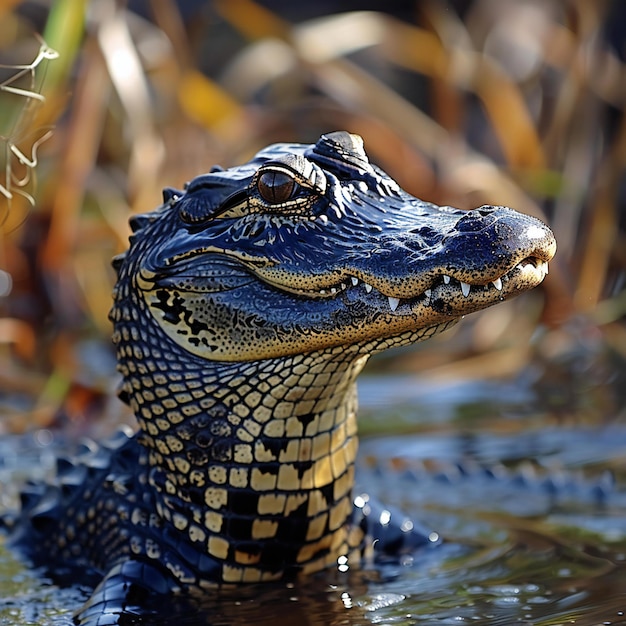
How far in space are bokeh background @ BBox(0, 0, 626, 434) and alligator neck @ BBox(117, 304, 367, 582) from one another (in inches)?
107

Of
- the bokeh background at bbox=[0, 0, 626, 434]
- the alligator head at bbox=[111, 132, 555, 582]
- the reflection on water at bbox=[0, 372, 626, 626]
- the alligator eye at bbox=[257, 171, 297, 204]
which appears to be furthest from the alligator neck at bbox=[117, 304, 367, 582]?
the bokeh background at bbox=[0, 0, 626, 434]

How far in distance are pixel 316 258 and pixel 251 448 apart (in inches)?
18.8

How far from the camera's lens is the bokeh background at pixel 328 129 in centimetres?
613

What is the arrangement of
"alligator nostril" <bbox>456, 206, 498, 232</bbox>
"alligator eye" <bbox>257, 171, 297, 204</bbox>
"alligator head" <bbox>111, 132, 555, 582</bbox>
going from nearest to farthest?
1. "alligator nostril" <bbox>456, 206, 498, 232</bbox>
2. "alligator head" <bbox>111, 132, 555, 582</bbox>
3. "alligator eye" <bbox>257, 171, 297, 204</bbox>

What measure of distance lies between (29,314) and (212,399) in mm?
4056

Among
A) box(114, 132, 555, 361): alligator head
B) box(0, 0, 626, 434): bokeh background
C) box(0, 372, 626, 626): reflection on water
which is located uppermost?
box(0, 0, 626, 434): bokeh background

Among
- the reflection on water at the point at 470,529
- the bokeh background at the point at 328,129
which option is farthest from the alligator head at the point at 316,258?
the bokeh background at the point at 328,129

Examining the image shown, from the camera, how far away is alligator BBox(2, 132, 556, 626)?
2.62 metres

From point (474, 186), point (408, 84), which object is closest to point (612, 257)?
point (474, 186)

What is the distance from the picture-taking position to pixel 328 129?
7.33 m

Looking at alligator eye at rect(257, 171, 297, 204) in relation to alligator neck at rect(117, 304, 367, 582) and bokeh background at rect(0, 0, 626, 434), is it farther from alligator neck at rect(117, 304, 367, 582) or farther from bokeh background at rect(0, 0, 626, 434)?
bokeh background at rect(0, 0, 626, 434)

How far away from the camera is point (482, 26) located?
26.0 ft

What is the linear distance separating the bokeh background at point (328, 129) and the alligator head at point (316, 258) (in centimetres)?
284

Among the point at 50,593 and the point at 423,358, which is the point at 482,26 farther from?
the point at 50,593
